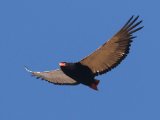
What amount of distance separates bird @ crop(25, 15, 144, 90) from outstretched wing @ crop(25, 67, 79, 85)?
128cm

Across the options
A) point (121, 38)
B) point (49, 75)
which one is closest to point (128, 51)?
point (121, 38)

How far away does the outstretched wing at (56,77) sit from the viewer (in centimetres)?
5103

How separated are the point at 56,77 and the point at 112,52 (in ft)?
11.5

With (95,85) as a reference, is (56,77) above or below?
above

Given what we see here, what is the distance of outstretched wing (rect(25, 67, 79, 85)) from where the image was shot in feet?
167

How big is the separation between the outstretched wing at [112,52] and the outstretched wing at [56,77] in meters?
1.84

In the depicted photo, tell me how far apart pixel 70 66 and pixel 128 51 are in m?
2.38

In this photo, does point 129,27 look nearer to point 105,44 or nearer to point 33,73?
point 105,44

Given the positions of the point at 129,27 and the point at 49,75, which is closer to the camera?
the point at 129,27

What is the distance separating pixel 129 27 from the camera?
158 feet

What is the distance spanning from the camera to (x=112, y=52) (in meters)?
48.9

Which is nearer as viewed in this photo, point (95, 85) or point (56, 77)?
point (95, 85)

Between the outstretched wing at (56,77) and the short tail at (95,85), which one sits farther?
the outstretched wing at (56,77)

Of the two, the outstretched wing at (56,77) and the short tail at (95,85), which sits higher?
the outstretched wing at (56,77)
